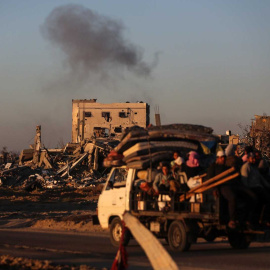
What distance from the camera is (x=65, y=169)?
54625mm

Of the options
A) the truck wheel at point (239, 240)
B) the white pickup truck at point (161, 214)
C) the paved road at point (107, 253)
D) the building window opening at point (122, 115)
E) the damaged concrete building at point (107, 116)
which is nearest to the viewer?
the paved road at point (107, 253)

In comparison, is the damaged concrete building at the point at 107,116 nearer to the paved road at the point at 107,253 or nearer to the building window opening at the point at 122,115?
the building window opening at the point at 122,115

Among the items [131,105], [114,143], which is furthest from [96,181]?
[131,105]

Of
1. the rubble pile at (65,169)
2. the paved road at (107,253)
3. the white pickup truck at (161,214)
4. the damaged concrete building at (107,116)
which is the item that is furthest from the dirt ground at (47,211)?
the damaged concrete building at (107,116)

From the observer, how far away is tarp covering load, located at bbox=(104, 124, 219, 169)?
17.2 m

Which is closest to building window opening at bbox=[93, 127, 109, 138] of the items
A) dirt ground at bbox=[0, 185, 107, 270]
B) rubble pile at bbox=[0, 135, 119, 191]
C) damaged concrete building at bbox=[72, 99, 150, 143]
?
damaged concrete building at bbox=[72, 99, 150, 143]

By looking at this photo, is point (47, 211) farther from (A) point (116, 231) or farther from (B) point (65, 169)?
(A) point (116, 231)

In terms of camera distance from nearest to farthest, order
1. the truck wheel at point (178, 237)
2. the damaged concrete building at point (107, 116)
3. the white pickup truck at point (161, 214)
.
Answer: the white pickup truck at point (161, 214)
the truck wheel at point (178, 237)
the damaged concrete building at point (107, 116)

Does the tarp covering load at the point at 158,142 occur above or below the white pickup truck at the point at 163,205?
above

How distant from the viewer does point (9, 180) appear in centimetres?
5403

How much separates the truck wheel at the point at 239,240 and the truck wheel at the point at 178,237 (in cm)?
124

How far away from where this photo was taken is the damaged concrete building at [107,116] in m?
81.6

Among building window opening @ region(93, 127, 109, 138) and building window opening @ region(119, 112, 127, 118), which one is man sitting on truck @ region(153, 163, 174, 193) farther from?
building window opening @ region(119, 112, 127, 118)

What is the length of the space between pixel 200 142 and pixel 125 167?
2.11 metres
